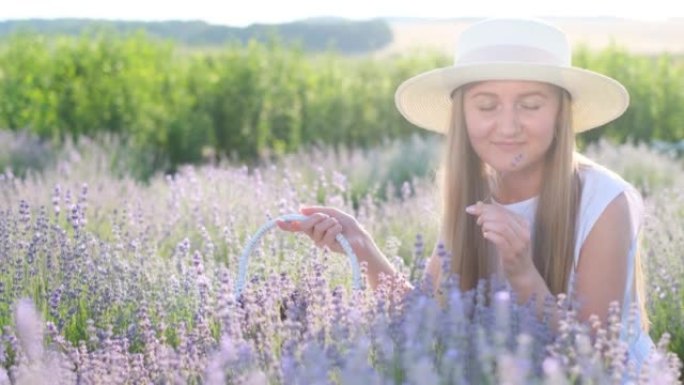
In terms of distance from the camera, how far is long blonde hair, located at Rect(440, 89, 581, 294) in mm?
3043

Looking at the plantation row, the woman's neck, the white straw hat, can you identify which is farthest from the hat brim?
the plantation row

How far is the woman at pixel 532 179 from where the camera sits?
2910mm

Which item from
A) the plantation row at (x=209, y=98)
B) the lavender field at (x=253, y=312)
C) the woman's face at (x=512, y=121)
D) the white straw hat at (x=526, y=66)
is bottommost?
the plantation row at (x=209, y=98)

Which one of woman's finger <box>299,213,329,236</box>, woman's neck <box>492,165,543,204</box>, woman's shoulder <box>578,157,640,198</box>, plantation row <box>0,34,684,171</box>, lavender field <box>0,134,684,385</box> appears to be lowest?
plantation row <box>0,34,684,171</box>

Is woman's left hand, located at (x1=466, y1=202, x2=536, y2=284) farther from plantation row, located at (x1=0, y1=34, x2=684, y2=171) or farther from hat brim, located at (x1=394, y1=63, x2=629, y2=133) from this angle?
plantation row, located at (x1=0, y1=34, x2=684, y2=171)

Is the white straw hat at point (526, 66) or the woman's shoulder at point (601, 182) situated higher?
the white straw hat at point (526, 66)

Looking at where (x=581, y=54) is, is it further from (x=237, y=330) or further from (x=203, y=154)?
(x=237, y=330)

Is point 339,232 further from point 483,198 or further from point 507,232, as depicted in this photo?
point 507,232

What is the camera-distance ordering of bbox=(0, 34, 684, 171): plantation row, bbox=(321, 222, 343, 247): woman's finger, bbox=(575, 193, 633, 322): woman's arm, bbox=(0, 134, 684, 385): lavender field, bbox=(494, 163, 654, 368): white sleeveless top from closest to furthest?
1. bbox=(0, 134, 684, 385): lavender field
2. bbox=(575, 193, 633, 322): woman's arm
3. bbox=(494, 163, 654, 368): white sleeveless top
4. bbox=(321, 222, 343, 247): woman's finger
5. bbox=(0, 34, 684, 171): plantation row

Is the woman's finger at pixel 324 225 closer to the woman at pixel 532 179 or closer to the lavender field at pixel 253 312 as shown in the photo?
the woman at pixel 532 179

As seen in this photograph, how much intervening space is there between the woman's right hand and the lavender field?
0.13m

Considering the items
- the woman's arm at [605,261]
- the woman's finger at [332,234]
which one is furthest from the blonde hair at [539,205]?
the woman's finger at [332,234]

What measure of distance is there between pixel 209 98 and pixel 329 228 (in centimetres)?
746

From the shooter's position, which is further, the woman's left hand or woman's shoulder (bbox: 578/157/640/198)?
woman's shoulder (bbox: 578/157/640/198)
